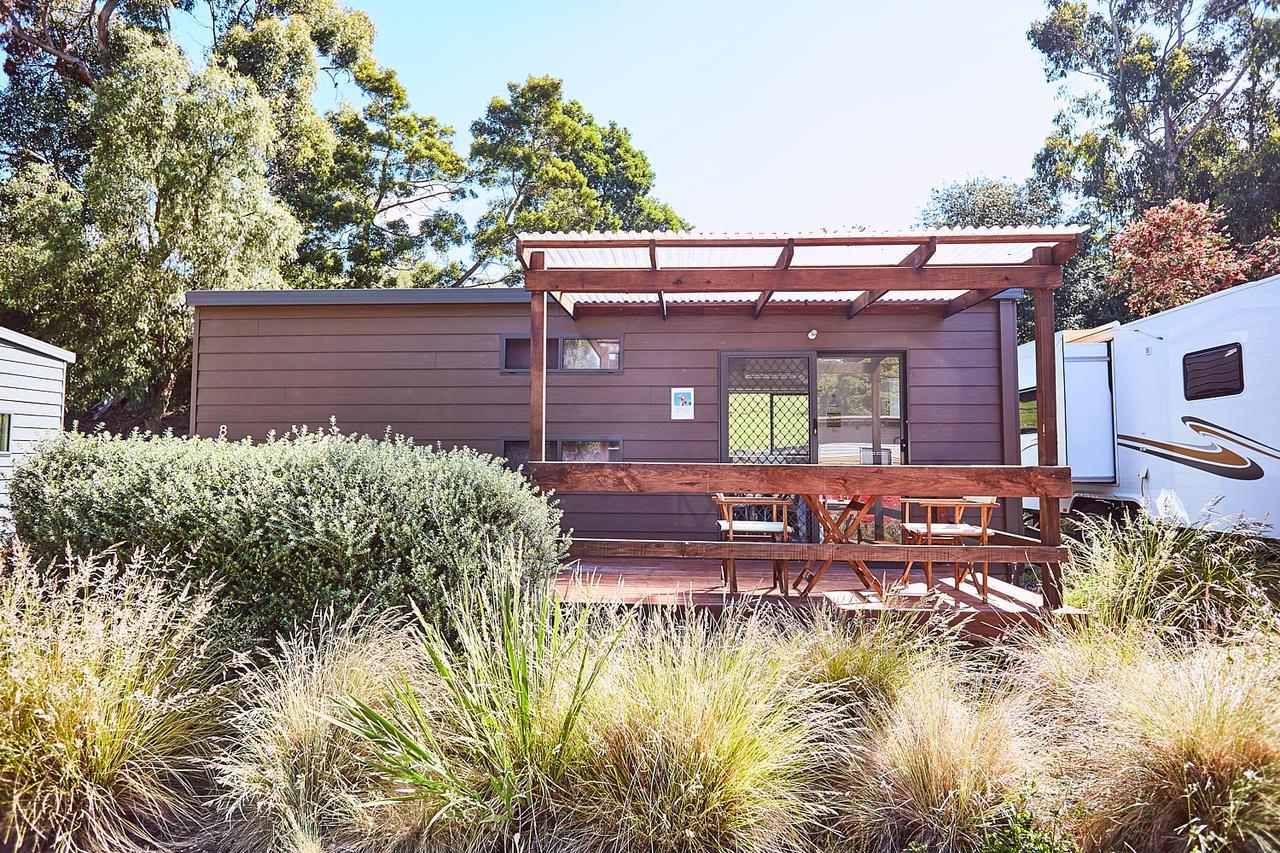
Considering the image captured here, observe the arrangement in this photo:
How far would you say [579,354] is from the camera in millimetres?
6965

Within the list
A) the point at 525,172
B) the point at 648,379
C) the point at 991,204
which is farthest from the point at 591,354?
the point at 991,204

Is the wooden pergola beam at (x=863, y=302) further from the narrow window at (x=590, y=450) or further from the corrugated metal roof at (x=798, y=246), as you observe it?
the narrow window at (x=590, y=450)

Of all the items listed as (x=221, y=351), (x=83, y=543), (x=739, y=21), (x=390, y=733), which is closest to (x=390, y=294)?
(x=221, y=351)

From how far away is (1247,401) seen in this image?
6027mm

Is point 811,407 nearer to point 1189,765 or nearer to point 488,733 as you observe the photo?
point 1189,765

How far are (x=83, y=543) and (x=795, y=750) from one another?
11.0ft

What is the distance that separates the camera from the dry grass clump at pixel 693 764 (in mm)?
2129

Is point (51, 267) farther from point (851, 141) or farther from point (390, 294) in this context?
point (851, 141)

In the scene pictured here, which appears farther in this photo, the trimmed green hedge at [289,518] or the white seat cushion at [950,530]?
the white seat cushion at [950,530]

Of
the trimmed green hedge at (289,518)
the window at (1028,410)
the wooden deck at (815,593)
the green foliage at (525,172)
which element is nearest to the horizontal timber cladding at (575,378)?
the wooden deck at (815,593)

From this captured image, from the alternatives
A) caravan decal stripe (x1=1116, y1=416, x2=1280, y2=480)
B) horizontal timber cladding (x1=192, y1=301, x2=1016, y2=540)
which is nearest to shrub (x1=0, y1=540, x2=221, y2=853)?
horizontal timber cladding (x1=192, y1=301, x2=1016, y2=540)

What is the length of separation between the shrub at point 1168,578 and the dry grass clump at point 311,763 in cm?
346

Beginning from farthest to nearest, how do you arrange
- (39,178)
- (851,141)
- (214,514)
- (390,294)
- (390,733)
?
(851,141) → (39,178) → (390,294) → (214,514) → (390,733)

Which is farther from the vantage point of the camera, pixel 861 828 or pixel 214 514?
pixel 214 514
